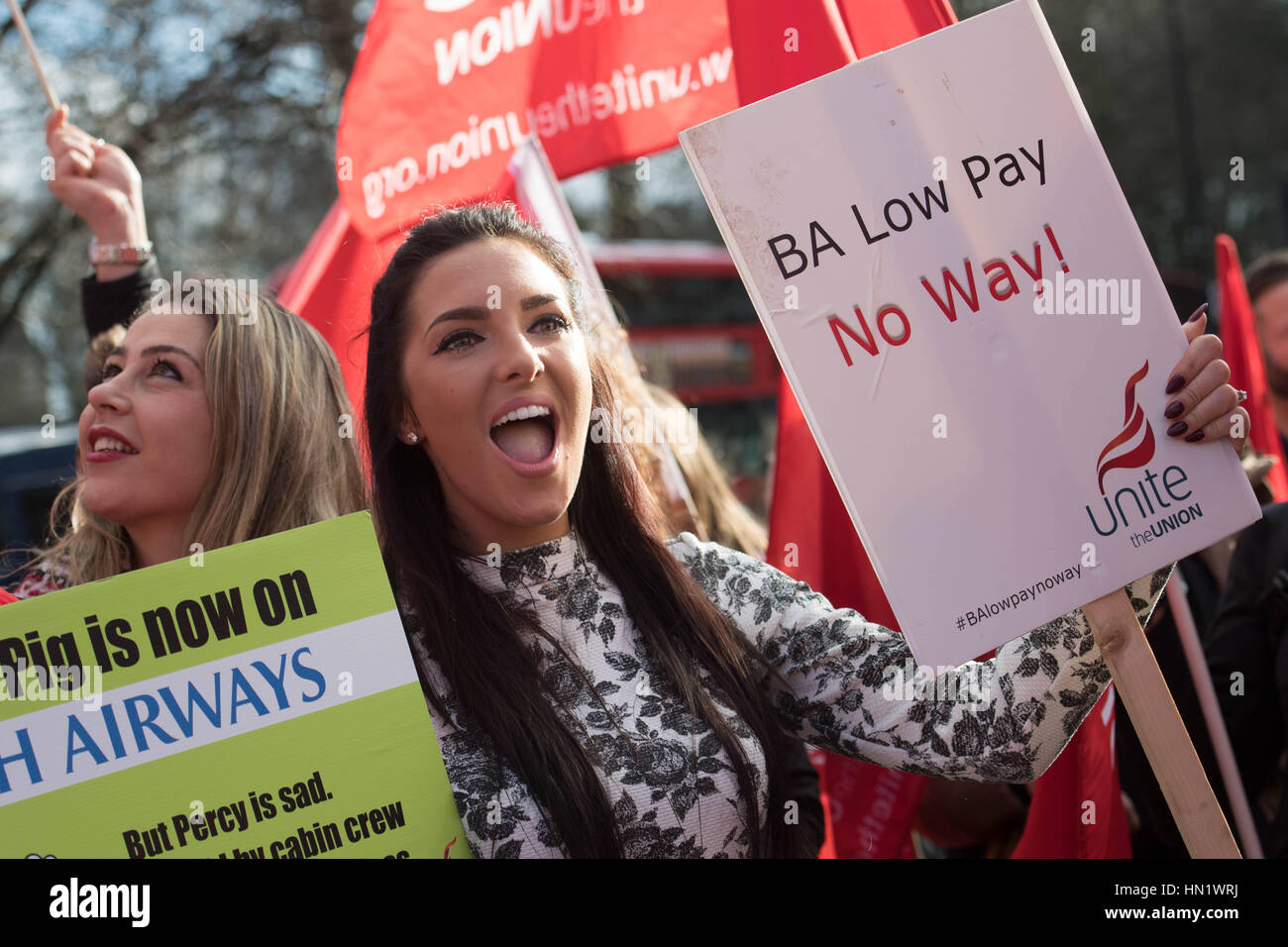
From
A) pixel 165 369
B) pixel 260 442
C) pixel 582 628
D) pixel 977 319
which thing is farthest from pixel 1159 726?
pixel 165 369

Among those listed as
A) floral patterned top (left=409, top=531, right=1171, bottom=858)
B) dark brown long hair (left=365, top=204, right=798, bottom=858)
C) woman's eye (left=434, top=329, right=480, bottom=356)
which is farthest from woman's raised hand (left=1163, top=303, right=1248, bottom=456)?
woman's eye (left=434, top=329, right=480, bottom=356)

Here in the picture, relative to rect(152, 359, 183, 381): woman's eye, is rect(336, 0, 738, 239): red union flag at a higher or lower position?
higher

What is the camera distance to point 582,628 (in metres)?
1.84

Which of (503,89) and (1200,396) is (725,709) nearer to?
(1200,396)

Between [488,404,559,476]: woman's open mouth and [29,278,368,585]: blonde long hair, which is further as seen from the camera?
[29,278,368,585]: blonde long hair

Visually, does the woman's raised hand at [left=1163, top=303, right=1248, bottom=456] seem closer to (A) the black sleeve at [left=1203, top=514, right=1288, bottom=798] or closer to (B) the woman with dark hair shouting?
(B) the woman with dark hair shouting

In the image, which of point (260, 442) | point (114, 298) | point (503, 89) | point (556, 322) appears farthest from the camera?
point (503, 89)

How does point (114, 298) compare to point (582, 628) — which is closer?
point (582, 628)

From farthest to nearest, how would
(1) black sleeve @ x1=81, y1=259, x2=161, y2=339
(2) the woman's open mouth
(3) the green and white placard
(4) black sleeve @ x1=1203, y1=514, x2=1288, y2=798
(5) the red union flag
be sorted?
(5) the red union flag → (1) black sleeve @ x1=81, y1=259, x2=161, y2=339 → (4) black sleeve @ x1=1203, y1=514, x2=1288, y2=798 → (2) the woman's open mouth → (3) the green and white placard

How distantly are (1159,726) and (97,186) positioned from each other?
2385 mm

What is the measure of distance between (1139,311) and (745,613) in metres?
0.75

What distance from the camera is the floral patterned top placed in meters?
1.64

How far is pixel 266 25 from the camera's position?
8539 mm

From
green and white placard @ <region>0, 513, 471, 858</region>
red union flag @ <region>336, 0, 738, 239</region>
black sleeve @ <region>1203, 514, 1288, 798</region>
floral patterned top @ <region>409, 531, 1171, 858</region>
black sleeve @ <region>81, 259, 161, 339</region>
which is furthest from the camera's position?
red union flag @ <region>336, 0, 738, 239</region>
